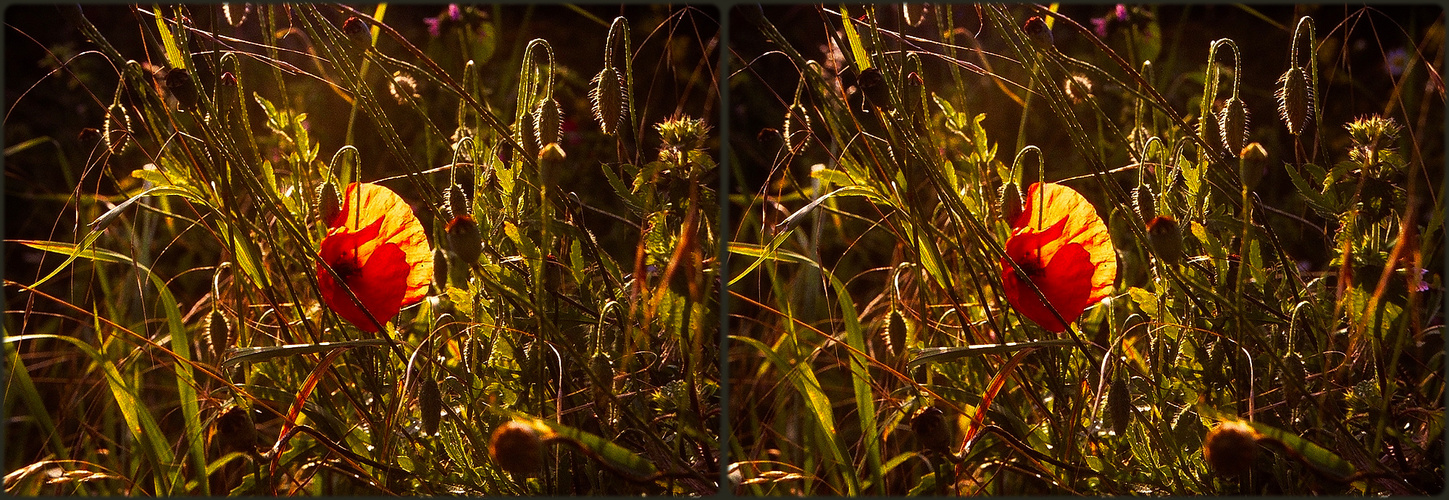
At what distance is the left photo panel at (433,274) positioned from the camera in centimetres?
76

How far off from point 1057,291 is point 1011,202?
9 cm

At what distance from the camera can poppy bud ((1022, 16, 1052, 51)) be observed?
2.71ft

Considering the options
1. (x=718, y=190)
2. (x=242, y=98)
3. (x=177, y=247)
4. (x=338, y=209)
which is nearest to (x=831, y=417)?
(x=718, y=190)

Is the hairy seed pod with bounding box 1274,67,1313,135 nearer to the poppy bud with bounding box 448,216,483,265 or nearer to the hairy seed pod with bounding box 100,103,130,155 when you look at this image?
the poppy bud with bounding box 448,216,483,265

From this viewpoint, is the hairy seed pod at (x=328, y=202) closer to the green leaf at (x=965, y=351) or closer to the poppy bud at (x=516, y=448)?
the poppy bud at (x=516, y=448)

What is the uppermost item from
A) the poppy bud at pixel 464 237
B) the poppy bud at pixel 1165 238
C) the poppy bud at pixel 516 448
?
the poppy bud at pixel 464 237

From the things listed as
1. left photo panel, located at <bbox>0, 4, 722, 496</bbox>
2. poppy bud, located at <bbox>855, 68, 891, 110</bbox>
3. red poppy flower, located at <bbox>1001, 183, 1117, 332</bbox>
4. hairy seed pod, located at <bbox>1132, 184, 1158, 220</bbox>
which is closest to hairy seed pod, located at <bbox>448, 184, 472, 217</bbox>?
left photo panel, located at <bbox>0, 4, 722, 496</bbox>

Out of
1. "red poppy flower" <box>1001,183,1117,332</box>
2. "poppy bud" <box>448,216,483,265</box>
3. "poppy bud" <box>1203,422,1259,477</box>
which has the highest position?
"poppy bud" <box>448,216,483,265</box>

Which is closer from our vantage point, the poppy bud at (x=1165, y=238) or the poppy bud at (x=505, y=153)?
the poppy bud at (x=1165, y=238)

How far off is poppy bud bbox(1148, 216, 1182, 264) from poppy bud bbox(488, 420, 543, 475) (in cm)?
48

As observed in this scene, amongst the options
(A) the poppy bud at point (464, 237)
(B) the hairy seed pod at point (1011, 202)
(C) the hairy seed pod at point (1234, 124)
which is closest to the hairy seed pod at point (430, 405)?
(A) the poppy bud at point (464, 237)

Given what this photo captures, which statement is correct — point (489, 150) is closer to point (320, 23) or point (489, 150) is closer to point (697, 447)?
point (320, 23)

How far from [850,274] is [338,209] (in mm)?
481

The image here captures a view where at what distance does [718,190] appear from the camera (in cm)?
80
